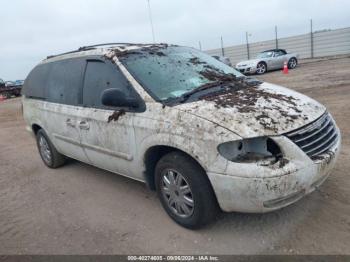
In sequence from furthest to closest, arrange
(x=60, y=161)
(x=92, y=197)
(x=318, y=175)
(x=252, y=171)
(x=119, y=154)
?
1. (x=60, y=161)
2. (x=92, y=197)
3. (x=119, y=154)
4. (x=318, y=175)
5. (x=252, y=171)

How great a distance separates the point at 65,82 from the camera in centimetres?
507

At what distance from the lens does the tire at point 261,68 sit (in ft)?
67.5

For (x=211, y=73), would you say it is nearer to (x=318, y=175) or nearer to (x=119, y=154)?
(x=119, y=154)

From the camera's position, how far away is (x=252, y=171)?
9.58 ft

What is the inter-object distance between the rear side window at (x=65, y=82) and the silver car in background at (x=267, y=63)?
52.1ft

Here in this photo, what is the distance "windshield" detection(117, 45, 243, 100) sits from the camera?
381 centimetres

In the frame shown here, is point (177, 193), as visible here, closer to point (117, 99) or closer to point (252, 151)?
point (252, 151)

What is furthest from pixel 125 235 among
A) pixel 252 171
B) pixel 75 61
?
pixel 75 61

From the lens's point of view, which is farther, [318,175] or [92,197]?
[92,197]

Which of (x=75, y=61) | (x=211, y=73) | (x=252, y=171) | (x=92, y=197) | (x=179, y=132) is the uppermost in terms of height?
(x=75, y=61)

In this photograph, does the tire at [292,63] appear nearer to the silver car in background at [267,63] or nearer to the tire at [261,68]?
the silver car in background at [267,63]

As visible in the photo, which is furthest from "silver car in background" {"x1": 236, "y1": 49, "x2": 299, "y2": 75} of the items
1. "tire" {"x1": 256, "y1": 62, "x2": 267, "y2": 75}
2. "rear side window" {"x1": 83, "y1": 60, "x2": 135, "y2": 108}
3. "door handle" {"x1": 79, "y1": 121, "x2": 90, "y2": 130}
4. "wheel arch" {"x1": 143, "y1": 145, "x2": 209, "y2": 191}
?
"wheel arch" {"x1": 143, "y1": 145, "x2": 209, "y2": 191}

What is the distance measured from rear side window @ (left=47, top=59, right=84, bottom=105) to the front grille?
2860 mm

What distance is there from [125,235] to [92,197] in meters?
1.23
